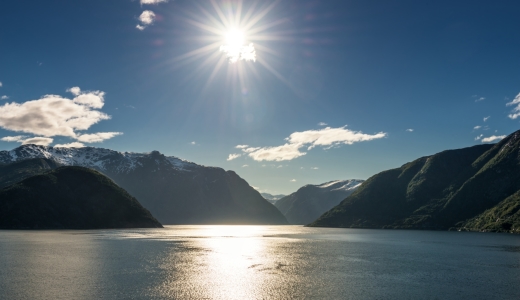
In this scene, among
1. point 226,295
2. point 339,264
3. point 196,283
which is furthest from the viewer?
point 339,264

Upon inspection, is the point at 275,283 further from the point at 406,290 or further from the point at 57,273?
the point at 57,273

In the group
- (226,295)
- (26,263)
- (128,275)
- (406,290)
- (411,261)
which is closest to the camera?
(226,295)

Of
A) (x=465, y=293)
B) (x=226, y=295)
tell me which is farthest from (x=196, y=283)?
(x=465, y=293)

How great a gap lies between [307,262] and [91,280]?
178ft

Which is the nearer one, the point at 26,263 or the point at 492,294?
the point at 492,294

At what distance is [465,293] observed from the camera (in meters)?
57.8

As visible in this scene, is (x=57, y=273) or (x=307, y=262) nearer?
(x=57, y=273)

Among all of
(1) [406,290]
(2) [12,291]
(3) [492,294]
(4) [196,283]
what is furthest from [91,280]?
(3) [492,294]

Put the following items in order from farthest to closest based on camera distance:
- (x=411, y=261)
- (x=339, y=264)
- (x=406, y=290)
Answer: (x=411, y=261) → (x=339, y=264) → (x=406, y=290)

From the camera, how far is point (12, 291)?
5584cm

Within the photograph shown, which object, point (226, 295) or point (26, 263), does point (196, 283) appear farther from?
point (26, 263)

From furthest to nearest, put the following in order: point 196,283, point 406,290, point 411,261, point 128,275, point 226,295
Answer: point 411,261 < point 128,275 < point 196,283 < point 406,290 < point 226,295

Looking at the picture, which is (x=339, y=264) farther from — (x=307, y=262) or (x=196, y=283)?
(x=196, y=283)

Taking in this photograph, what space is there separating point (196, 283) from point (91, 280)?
65.2 feet
